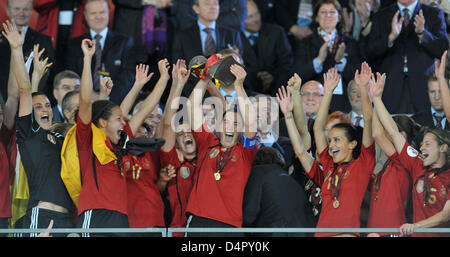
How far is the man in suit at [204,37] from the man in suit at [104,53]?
0.47 metres

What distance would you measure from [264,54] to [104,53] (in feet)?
5.67

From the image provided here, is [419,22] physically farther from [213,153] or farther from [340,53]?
[213,153]

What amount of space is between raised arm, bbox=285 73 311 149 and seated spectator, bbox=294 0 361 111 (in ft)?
4.20

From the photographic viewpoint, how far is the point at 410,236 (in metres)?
5.39

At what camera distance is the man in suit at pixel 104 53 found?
24.8 feet

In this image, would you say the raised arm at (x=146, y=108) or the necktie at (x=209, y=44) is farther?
the necktie at (x=209, y=44)

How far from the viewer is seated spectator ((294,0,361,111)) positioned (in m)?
7.70

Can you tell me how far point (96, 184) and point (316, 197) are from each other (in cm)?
167

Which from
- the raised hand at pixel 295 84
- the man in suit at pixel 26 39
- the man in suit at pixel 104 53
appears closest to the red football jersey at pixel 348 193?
the raised hand at pixel 295 84

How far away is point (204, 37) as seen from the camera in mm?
7941

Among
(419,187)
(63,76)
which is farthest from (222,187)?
(63,76)

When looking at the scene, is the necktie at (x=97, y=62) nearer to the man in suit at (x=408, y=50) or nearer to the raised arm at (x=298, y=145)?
the raised arm at (x=298, y=145)

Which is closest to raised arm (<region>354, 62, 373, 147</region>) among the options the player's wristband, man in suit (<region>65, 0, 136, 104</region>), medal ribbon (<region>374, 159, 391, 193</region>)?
medal ribbon (<region>374, 159, 391, 193</region>)
